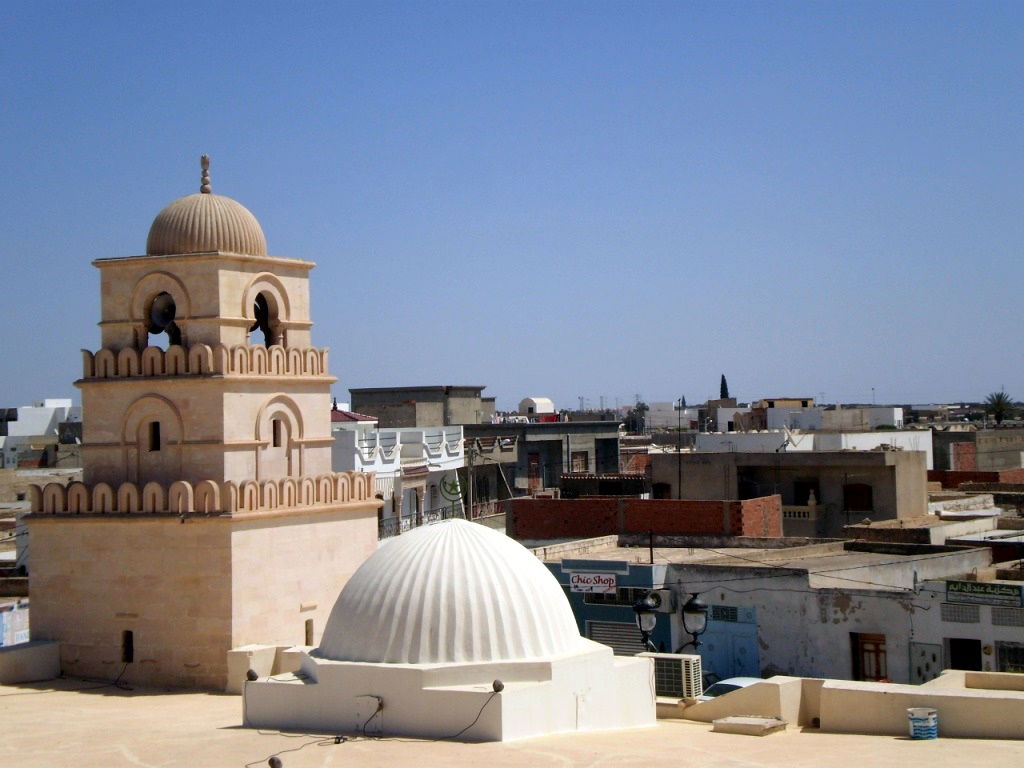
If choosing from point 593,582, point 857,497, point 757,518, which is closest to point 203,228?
point 593,582

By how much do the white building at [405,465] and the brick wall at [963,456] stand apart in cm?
2814

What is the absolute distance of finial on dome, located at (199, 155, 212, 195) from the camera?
843 inches

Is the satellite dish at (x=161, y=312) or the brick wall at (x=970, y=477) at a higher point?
the satellite dish at (x=161, y=312)

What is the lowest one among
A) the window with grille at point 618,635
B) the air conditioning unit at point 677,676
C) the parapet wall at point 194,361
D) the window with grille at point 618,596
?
the window with grille at point 618,635

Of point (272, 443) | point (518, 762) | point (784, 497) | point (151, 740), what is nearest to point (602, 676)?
point (518, 762)

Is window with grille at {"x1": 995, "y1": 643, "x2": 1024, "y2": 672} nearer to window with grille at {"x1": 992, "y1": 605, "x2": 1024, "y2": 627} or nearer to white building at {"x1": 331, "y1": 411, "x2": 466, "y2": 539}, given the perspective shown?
window with grille at {"x1": 992, "y1": 605, "x2": 1024, "y2": 627}

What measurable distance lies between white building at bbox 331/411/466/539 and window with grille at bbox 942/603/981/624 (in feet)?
44.8

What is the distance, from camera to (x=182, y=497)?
770 inches

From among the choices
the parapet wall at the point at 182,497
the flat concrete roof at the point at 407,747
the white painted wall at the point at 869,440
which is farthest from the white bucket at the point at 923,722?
the white painted wall at the point at 869,440

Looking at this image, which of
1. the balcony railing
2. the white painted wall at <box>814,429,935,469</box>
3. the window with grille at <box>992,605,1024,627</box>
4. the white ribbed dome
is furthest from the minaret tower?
the white painted wall at <box>814,429,935,469</box>

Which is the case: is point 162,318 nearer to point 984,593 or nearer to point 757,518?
point 984,593

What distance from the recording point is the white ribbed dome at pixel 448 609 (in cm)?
1595

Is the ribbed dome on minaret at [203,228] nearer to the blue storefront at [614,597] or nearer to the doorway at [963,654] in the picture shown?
the blue storefront at [614,597]

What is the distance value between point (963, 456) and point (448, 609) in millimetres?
49444
